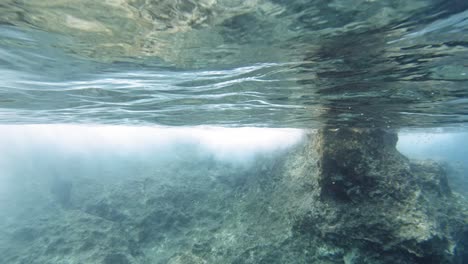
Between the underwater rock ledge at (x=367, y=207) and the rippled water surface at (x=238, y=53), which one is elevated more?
the rippled water surface at (x=238, y=53)

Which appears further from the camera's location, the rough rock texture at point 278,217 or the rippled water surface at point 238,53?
the rough rock texture at point 278,217

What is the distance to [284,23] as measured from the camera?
20.4ft

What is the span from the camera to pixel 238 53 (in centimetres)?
805

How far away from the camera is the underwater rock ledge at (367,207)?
1143cm

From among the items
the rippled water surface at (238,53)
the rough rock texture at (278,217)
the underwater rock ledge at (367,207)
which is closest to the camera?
the rippled water surface at (238,53)

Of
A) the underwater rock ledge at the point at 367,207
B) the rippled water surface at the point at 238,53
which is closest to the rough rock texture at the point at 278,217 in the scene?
the underwater rock ledge at the point at 367,207

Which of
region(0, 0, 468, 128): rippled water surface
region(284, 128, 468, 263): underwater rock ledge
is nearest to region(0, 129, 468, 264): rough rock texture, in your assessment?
region(284, 128, 468, 263): underwater rock ledge

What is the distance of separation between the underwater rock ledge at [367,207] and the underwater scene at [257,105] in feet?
0.20

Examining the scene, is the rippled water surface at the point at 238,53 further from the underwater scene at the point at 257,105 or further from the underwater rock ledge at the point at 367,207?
the underwater rock ledge at the point at 367,207

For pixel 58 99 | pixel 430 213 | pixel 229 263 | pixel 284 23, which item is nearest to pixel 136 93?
pixel 58 99

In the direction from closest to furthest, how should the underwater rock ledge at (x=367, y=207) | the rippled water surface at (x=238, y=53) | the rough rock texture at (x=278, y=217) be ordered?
the rippled water surface at (x=238, y=53) < the underwater rock ledge at (x=367, y=207) < the rough rock texture at (x=278, y=217)

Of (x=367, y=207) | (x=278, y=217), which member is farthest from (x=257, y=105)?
(x=367, y=207)

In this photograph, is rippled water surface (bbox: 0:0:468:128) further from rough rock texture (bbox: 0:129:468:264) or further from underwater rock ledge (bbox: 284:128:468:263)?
rough rock texture (bbox: 0:129:468:264)

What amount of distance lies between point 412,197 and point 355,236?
3.13 m
